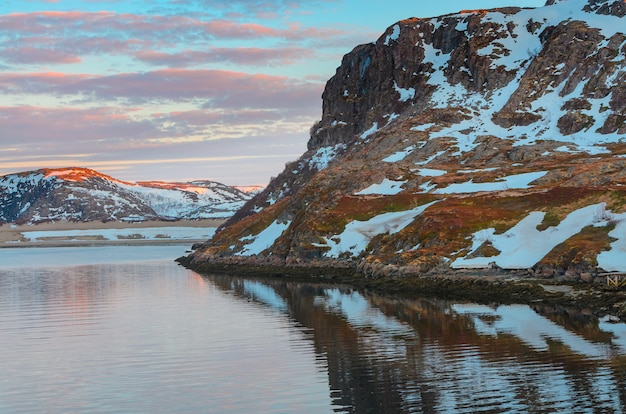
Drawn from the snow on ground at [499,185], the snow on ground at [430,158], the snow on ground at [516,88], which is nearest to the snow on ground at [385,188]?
the snow on ground at [499,185]

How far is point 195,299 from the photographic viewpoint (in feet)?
266

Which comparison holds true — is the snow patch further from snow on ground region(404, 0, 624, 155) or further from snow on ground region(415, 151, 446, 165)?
snow on ground region(415, 151, 446, 165)

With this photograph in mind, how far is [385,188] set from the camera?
124 metres

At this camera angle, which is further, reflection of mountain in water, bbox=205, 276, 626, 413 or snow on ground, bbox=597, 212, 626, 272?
snow on ground, bbox=597, 212, 626, 272

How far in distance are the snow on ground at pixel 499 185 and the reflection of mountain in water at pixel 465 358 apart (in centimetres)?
4581

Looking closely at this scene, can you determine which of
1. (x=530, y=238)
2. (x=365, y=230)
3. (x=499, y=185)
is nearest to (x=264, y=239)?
(x=365, y=230)

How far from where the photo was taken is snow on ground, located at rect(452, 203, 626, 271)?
7231cm

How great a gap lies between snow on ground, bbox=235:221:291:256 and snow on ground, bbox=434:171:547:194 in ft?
86.9

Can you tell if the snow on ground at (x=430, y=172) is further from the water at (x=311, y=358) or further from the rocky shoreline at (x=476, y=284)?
the water at (x=311, y=358)

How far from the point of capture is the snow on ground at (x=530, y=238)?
72.3m

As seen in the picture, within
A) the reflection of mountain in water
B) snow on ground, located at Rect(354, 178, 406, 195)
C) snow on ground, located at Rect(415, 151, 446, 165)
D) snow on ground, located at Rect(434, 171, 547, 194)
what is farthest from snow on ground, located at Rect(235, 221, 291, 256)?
the reflection of mountain in water

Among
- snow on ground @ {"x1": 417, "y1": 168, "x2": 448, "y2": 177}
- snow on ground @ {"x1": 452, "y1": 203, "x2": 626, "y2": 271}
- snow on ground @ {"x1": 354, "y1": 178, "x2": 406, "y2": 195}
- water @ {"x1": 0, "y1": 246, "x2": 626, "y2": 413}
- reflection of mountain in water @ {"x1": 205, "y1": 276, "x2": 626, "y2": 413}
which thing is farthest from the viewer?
snow on ground @ {"x1": 417, "y1": 168, "x2": 448, "y2": 177}

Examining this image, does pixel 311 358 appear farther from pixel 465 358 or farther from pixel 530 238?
pixel 530 238

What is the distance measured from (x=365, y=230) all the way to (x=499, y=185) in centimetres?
2028
